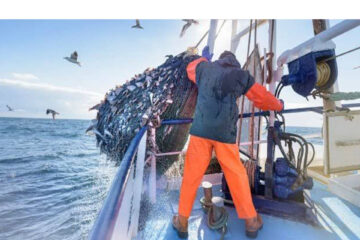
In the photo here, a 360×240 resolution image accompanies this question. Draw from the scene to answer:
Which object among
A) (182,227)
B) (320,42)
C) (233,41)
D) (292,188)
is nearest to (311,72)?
(320,42)

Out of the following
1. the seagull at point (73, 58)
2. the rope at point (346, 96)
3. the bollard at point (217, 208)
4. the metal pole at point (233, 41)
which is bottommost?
the bollard at point (217, 208)

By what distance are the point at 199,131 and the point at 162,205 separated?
3.58 ft

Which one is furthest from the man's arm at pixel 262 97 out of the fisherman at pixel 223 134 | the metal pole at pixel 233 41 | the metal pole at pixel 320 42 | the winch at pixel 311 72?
the metal pole at pixel 233 41

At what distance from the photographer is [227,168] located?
168cm

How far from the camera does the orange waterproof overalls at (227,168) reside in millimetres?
1678

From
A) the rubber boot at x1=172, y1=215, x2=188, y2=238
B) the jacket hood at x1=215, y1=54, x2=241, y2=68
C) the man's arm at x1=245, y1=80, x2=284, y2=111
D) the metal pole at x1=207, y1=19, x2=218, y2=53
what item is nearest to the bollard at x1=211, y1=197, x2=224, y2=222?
the rubber boot at x1=172, y1=215, x2=188, y2=238

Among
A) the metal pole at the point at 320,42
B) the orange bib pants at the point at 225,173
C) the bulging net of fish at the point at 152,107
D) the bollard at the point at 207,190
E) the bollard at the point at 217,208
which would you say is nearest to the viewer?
the metal pole at the point at 320,42

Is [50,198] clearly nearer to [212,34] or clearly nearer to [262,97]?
[212,34]

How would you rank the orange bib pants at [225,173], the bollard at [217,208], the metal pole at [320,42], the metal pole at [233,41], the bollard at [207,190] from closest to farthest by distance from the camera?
the metal pole at [320,42] < the orange bib pants at [225,173] < the bollard at [217,208] < the bollard at [207,190] < the metal pole at [233,41]

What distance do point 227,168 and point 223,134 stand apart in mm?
279

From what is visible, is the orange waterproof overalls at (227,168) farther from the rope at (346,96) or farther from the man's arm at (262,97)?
the rope at (346,96)

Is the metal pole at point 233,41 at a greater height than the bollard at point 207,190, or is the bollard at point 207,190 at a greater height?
the metal pole at point 233,41
